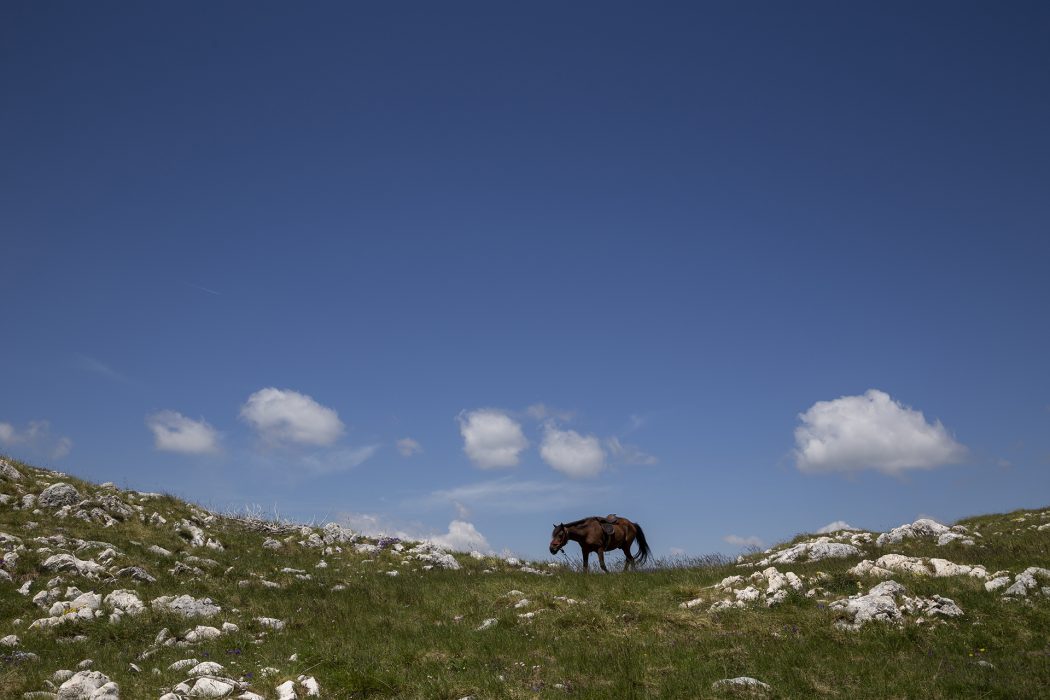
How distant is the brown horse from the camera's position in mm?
24891

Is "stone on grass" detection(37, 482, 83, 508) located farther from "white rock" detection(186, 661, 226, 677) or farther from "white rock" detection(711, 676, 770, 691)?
"white rock" detection(711, 676, 770, 691)

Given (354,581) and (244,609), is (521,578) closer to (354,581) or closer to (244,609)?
(354,581)

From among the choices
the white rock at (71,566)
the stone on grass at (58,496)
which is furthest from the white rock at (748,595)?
the stone on grass at (58,496)

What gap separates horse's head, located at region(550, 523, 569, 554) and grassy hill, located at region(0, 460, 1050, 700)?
353cm

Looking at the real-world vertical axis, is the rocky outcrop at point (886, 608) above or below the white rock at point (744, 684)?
above

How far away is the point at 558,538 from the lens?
2484 centimetres

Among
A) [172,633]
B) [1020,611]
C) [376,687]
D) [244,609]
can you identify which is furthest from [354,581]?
[1020,611]

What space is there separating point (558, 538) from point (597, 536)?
1419 millimetres

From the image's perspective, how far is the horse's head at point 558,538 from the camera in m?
24.7

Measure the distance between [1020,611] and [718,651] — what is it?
6150 mm

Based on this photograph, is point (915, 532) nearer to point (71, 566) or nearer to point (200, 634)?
point (200, 634)

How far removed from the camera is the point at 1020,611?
13.8 metres

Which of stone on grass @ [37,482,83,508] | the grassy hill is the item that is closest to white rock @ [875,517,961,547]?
the grassy hill

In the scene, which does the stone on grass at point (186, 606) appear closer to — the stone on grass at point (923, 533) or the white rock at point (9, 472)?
the white rock at point (9, 472)
